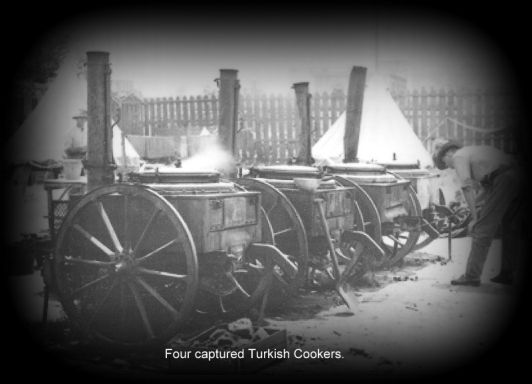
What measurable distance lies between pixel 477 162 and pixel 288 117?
1078 centimetres

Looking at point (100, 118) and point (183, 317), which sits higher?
point (100, 118)

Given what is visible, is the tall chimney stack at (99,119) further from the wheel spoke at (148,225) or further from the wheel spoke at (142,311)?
the wheel spoke at (142,311)

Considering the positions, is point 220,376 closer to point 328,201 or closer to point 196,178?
point 196,178

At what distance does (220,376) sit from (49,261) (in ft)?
6.34

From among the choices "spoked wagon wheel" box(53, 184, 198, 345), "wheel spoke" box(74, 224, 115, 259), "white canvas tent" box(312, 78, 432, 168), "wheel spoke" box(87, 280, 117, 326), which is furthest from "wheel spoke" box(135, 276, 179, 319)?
"white canvas tent" box(312, 78, 432, 168)

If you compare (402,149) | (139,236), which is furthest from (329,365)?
(402,149)

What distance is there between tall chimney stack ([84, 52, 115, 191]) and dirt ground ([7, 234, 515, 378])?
1437 millimetres

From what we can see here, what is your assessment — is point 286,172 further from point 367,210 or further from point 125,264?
point 125,264

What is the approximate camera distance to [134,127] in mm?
18562

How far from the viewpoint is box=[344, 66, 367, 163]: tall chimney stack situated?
8.89 meters

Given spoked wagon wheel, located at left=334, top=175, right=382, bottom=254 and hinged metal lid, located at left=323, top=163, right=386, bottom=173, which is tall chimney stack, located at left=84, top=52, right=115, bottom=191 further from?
hinged metal lid, located at left=323, top=163, right=386, bottom=173

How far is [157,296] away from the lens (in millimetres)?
4438

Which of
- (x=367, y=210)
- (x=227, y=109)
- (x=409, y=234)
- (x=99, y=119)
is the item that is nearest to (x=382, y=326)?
(x=367, y=210)

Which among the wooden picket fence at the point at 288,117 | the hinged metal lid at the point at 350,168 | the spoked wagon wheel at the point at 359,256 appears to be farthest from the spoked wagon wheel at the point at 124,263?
the wooden picket fence at the point at 288,117
